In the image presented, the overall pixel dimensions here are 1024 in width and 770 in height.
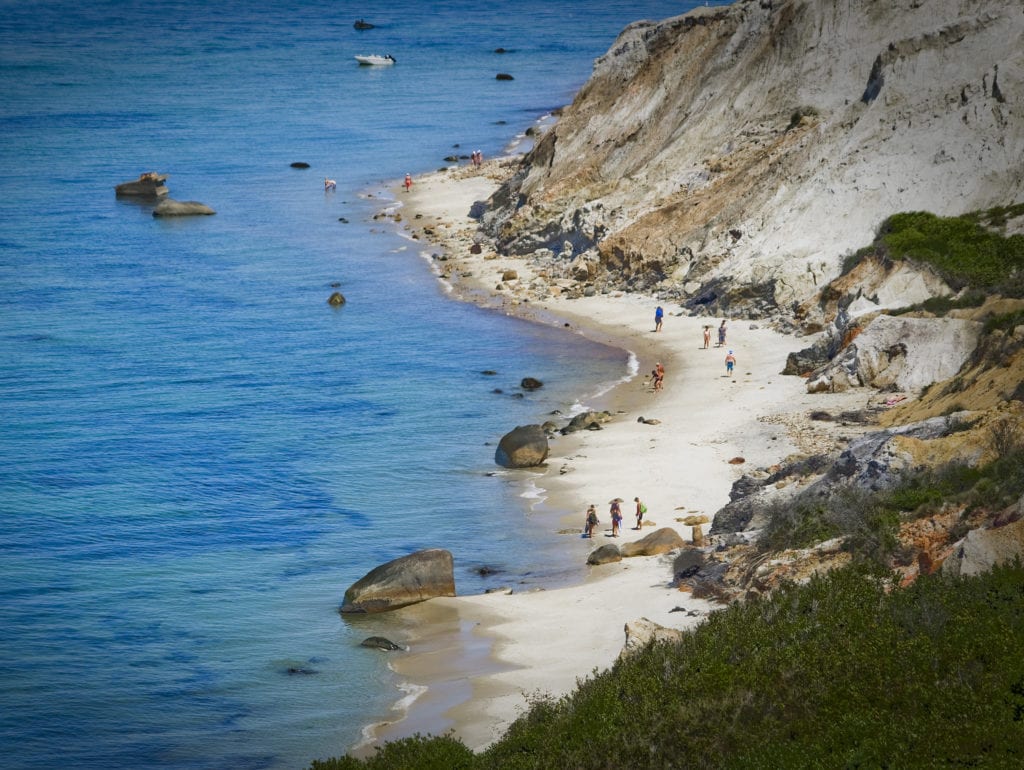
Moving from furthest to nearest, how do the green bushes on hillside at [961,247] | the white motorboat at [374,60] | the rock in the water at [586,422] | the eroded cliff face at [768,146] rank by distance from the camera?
the white motorboat at [374,60] → the eroded cliff face at [768,146] → the green bushes on hillside at [961,247] → the rock in the water at [586,422]

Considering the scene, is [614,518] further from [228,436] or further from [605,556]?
[228,436]

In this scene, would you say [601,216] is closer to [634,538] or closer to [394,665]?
[634,538]

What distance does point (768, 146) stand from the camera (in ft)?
214

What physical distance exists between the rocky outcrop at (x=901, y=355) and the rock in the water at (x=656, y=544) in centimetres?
1183

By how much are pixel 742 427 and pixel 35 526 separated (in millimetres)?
22813

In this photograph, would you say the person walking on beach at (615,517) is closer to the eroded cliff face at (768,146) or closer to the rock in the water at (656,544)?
the rock in the water at (656,544)

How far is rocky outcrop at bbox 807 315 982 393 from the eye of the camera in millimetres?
41872

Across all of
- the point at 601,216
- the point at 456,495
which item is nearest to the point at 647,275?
the point at 601,216

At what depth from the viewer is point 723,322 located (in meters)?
53.2

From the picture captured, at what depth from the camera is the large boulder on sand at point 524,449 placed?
43.3 metres

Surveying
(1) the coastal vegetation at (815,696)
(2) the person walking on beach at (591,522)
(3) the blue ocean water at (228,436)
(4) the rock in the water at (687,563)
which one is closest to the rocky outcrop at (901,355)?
(3) the blue ocean water at (228,436)

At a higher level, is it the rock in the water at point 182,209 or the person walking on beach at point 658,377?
the rock in the water at point 182,209

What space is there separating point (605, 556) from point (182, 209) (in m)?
59.4

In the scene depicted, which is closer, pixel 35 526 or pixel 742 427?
pixel 35 526
